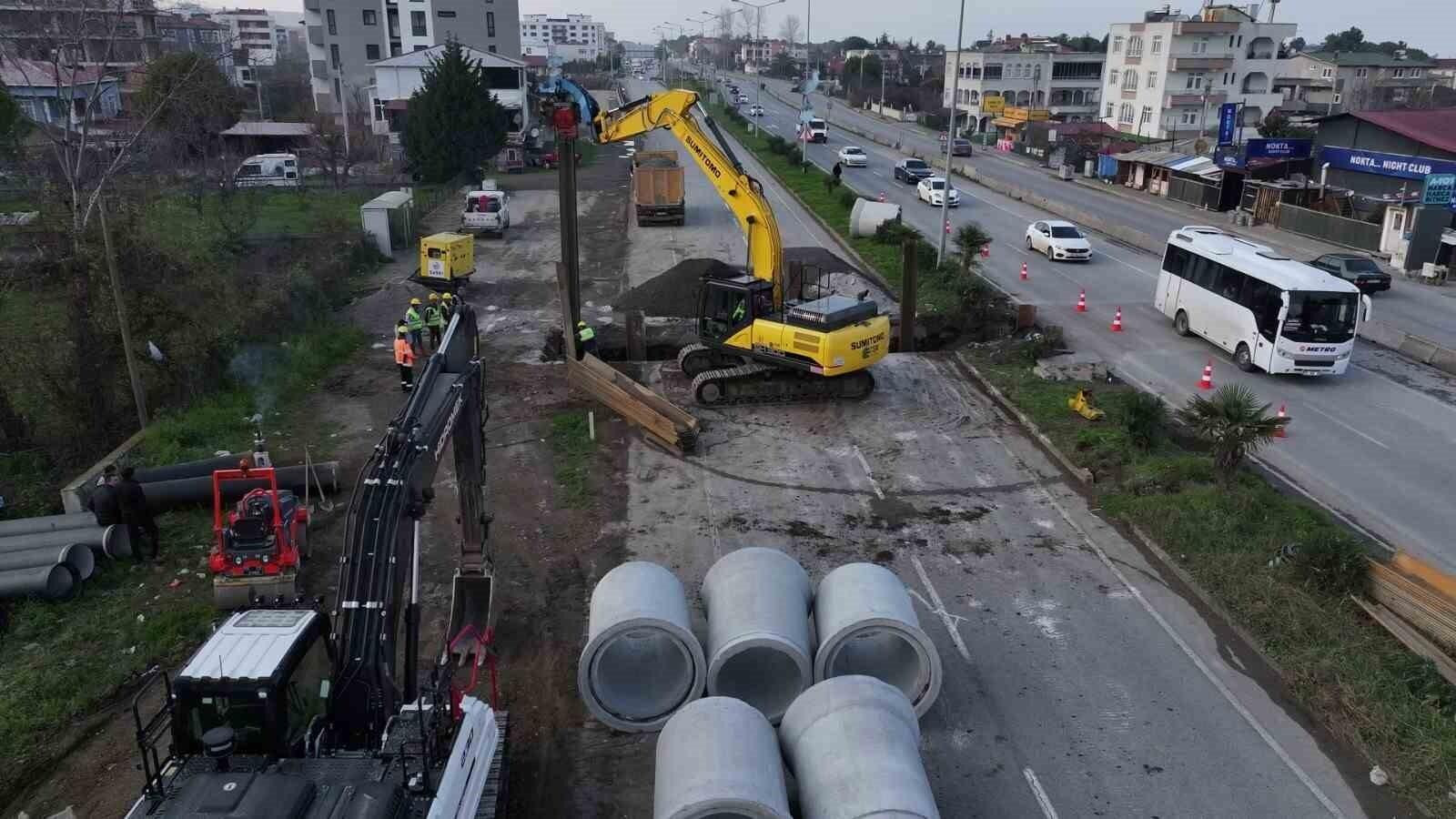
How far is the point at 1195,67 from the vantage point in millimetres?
71750

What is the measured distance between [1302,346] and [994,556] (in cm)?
1073

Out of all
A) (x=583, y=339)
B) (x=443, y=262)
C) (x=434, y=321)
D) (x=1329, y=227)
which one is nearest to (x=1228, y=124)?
(x=1329, y=227)

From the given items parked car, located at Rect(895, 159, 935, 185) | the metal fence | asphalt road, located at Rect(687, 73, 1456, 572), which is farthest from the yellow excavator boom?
parked car, located at Rect(895, 159, 935, 185)

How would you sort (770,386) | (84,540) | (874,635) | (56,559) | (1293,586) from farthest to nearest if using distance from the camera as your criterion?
(770,386)
(84,540)
(56,559)
(1293,586)
(874,635)

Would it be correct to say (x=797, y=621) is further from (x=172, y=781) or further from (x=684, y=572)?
(x=172, y=781)

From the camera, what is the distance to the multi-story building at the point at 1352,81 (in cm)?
8600

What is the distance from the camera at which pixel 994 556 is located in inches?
540

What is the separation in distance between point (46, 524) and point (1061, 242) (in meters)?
28.5

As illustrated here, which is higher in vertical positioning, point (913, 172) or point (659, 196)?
point (913, 172)

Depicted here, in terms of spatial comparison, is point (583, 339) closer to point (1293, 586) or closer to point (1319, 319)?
point (1293, 586)

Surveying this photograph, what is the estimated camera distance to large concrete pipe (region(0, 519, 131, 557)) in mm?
12789

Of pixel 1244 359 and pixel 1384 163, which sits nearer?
pixel 1244 359

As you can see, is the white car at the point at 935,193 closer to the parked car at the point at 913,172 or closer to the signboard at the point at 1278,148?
the parked car at the point at 913,172

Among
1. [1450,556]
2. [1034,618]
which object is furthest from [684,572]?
[1450,556]
